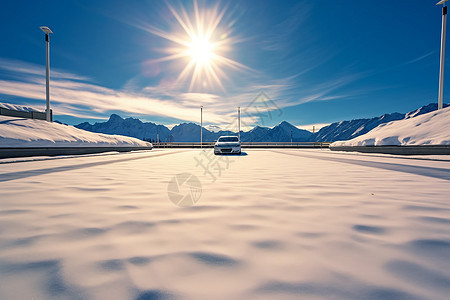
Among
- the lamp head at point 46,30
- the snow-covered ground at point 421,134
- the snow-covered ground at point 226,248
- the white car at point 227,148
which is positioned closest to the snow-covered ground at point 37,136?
the lamp head at point 46,30

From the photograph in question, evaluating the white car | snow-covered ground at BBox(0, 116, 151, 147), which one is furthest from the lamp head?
the white car

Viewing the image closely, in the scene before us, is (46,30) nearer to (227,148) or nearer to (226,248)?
(227,148)

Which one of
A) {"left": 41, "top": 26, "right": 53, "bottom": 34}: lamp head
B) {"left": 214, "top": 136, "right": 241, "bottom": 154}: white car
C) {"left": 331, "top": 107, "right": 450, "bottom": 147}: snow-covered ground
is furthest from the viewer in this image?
{"left": 214, "top": 136, "right": 241, "bottom": 154}: white car

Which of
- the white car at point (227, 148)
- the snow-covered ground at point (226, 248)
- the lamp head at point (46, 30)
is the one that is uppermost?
the lamp head at point (46, 30)

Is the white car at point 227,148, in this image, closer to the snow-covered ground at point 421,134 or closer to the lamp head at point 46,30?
the snow-covered ground at point 421,134

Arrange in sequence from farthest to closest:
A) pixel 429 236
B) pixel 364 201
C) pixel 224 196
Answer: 1. pixel 224 196
2. pixel 364 201
3. pixel 429 236

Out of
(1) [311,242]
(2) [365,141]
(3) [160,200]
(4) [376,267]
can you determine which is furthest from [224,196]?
(2) [365,141]

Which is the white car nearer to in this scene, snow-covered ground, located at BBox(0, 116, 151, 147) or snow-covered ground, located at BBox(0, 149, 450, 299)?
snow-covered ground, located at BBox(0, 116, 151, 147)

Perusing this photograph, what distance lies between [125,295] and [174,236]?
29.7 inches

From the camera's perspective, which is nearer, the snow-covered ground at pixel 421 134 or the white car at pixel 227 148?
the snow-covered ground at pixel 421 134

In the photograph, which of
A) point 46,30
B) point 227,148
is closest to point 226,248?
point 227,148

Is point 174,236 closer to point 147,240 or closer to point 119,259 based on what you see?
point 147,240

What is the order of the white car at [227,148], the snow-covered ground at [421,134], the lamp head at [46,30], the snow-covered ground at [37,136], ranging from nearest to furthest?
1. the snow-covered ground at [37,136]
2. the snow-covered ground at [421,134]
3. the lamp head at [46,30]
4. the white car at [227,148]

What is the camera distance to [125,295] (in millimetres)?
1144
